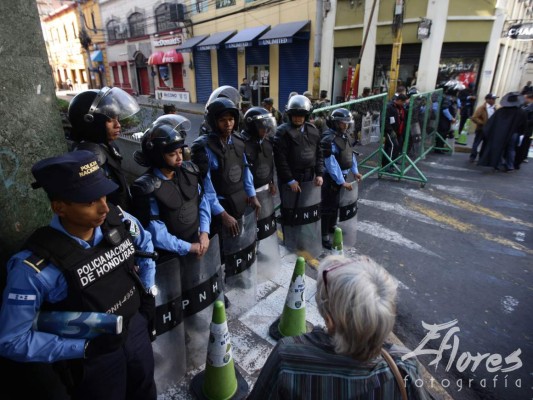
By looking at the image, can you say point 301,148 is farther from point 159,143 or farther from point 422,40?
point 422,40

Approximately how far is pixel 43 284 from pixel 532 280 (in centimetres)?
509

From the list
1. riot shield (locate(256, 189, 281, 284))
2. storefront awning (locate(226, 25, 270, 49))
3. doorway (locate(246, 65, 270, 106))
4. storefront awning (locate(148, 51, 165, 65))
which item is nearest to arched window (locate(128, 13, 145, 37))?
storefront awning (locate(148, 51, 165, 65))

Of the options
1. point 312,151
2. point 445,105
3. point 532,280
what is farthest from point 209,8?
point 532,280

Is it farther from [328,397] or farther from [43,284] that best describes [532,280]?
[43,284]

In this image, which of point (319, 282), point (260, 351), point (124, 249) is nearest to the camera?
point (319, 282)

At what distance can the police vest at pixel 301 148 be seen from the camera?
4.25m

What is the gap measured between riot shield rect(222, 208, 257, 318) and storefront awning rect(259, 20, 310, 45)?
14.5 m

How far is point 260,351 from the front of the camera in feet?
9.87

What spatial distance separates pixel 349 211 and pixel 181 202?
285 centimetres

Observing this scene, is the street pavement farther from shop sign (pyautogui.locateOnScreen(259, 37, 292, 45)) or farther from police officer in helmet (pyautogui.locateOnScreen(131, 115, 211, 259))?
shop sign (pyautogui.locateOnScreen(259, 37, 292, 45))

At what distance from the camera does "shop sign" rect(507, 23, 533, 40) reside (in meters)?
12.0

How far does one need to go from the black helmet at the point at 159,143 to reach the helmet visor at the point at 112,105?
367 millimetres

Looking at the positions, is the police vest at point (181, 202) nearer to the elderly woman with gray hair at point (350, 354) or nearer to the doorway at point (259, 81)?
Answer: the elderly woman with gray hair at point (350, 354)

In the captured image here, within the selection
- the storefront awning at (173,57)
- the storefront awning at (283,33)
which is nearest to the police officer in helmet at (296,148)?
the storefront awning at (283,33)
